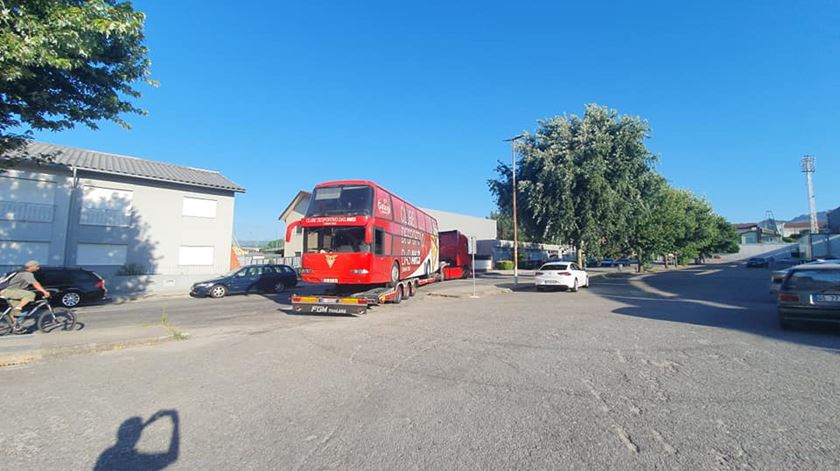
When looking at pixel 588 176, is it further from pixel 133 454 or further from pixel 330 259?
pixel 133 454

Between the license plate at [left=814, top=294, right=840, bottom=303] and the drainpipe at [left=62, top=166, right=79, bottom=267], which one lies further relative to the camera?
the drainpipe at [left=62, top=166, right=79, bottom=267]

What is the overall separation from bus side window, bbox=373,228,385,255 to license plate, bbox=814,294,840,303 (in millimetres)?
10440

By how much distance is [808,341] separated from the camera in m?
7.65

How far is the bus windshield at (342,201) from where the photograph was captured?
12.8 m

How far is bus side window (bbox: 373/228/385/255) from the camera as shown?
1279cm

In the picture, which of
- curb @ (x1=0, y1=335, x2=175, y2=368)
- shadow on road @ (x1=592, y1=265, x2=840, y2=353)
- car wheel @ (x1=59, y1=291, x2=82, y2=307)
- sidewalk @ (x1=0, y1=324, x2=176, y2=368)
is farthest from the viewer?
car wheel @ (x1=59, y1=291, x2=82, y2=307)

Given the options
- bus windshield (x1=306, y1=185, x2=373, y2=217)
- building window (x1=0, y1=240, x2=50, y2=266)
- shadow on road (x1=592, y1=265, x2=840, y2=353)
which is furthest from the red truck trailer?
building window (x1=0, y1=240, x2=50, y2=266)

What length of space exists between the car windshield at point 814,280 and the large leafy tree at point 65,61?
1505 cm

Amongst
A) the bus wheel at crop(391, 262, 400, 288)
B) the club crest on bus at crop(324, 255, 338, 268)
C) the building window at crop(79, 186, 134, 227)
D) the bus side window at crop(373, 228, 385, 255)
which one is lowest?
the bus wheel at crop(391, 262, 400, 288)

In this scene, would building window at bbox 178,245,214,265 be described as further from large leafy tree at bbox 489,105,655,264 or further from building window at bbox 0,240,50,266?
large leafy tree at bbox 489,105,655,264

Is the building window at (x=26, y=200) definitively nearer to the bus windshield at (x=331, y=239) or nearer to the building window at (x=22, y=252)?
the building window at (x=22, y=252)

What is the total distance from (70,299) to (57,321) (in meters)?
8.70

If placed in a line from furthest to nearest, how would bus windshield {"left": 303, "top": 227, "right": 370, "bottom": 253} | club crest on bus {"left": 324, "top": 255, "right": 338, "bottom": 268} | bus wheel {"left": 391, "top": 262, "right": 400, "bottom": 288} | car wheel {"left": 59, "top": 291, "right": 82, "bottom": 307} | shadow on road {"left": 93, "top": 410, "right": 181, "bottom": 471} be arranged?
Result: car wheel {"left": 59, "top": 291, "right": 82, "bottom": 307} < bus wheel {"left": 391, "top": 262, "right": 400, "bottom": 288} < bus windshield {"left": 303, "top": 227, "right": 370, "bottom": 253} < club crest on bus {"left": 324, "top": 255, "right": 338, "bottom": 268} < shadow on road {"left": 93, "top": 410, "right": 181, "bottom": 471}

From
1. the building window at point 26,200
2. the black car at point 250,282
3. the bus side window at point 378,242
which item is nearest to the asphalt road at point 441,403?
the bus side window at point 378,242
